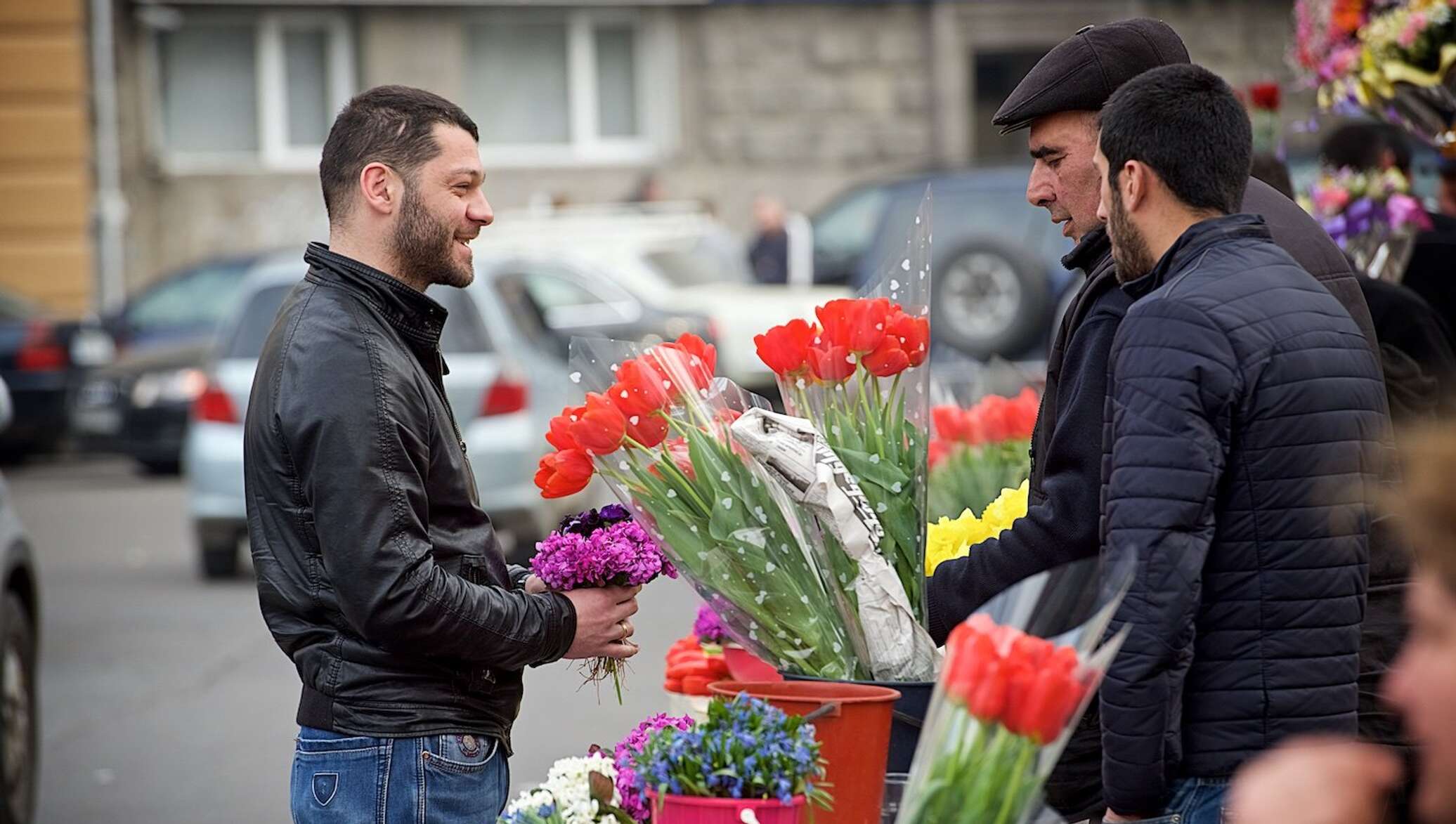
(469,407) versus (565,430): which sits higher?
(565,430)

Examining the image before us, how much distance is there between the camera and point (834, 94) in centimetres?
2414

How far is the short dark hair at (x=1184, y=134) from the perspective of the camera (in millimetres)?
2828

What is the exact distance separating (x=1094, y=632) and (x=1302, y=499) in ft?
1.91

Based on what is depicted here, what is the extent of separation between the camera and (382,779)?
10.7 ft

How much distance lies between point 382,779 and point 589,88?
855 inches

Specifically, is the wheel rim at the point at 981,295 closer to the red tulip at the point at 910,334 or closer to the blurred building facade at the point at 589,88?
the blurred building facade at the point at 589,88

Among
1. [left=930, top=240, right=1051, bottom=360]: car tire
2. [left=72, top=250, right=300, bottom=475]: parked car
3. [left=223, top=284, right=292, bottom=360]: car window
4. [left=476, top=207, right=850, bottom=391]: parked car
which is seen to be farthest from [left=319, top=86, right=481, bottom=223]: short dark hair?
[left=72, top=250, right=300, bottom=475]: parked car

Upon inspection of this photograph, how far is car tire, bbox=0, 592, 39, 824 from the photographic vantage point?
6.13m

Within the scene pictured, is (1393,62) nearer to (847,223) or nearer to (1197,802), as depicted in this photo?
(1197,802)

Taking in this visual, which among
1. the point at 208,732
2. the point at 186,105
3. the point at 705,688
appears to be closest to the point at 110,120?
the point at 186,105

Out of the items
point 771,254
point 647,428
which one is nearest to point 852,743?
point 647,428

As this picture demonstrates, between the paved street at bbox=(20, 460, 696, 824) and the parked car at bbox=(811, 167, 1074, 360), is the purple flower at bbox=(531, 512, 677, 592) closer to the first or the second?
the paved street at bbox=(20, 460, 696, 824)

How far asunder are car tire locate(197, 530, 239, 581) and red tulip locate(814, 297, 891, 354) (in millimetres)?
8699

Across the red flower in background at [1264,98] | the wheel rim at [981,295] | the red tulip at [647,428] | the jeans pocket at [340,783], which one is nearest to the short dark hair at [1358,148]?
the red flower in background at [1264,98]
